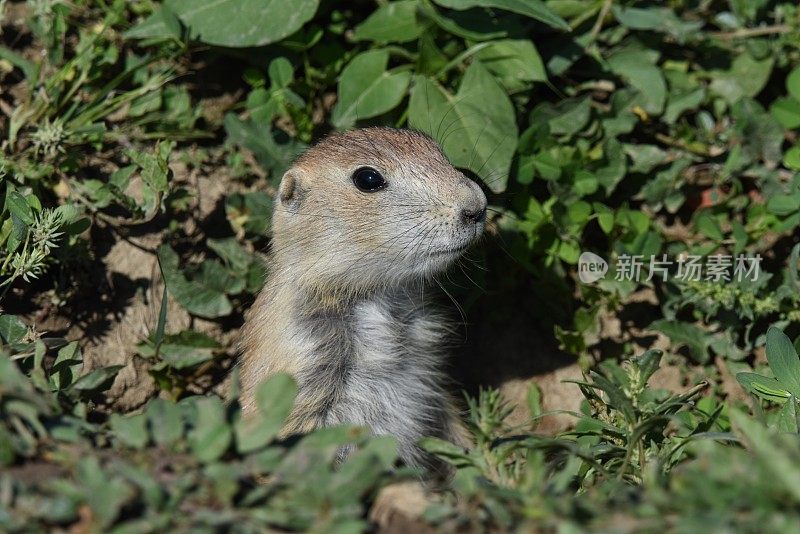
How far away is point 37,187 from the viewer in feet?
18.4

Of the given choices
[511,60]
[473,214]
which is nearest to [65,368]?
[473,214]

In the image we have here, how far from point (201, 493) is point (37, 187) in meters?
3.43

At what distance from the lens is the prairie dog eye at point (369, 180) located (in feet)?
16.8

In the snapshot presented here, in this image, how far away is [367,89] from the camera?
6.27 m

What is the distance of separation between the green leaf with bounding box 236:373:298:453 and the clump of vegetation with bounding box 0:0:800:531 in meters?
2.33

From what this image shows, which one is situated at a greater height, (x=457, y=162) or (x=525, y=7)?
(x=525, y=7)

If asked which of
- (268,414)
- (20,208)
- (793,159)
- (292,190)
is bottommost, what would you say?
(793,159)

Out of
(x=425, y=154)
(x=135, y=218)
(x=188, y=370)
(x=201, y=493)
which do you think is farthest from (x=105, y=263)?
(x=201, y=493)

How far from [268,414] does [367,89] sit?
3704 millimetres

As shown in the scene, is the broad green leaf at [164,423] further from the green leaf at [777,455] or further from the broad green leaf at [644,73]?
the broad green leaf at [644,73]

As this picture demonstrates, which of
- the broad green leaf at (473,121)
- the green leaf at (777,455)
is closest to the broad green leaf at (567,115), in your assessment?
the broad green leaf at (473,121)

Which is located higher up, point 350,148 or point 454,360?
point 350,148

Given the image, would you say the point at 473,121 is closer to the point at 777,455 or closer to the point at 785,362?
the point at 785,362

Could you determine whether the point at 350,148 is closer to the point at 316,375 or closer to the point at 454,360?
the point at 316,375
